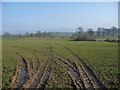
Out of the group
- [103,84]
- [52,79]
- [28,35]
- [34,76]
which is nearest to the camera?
[103,84]

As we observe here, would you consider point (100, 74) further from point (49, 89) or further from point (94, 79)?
point (49, 89)

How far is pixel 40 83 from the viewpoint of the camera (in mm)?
12086

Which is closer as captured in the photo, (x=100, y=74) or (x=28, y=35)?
(x=100, y=74)

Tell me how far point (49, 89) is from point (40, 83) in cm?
135

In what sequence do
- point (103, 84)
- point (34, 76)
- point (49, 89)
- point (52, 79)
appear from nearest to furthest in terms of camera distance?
point (49, 89), point (103, 84), point (52, 79), point (34, 76)

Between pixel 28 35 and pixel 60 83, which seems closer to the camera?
pixel 60 83

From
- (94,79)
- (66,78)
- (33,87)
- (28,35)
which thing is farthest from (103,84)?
(28,35)

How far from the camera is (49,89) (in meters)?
10.8

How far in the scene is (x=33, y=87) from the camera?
1114 cm

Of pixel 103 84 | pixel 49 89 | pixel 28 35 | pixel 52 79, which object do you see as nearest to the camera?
pixel 49 89

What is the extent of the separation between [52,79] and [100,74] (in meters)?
3.26

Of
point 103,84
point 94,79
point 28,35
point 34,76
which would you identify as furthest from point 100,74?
point 28,35

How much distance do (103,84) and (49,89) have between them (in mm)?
2808

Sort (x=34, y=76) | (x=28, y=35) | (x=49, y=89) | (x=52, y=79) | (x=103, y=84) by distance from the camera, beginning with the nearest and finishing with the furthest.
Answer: (x=49, y=89) < (x=103, y=84) < (x=52, y=79) < (x=34, y=76) < (x=28, y=35)
